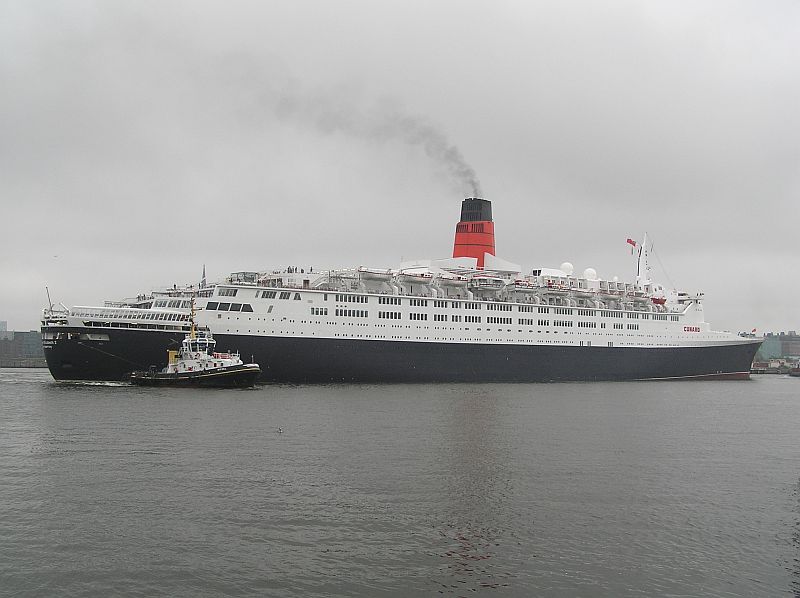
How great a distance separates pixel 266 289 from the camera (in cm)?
5028

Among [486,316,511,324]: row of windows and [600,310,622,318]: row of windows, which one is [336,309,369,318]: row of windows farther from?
[600,310,622,318]: row of windows

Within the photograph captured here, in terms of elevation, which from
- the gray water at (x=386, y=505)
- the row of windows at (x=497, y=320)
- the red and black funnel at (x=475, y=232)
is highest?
the red and black funnel at (x=475, y=232)

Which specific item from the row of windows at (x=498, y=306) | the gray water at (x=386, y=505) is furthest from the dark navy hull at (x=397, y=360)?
the gray water at (x=386, y=505)

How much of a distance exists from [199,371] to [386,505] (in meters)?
29.4

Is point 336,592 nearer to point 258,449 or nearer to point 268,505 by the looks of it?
point 268,505

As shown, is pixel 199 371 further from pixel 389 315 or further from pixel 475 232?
pixel 475 232

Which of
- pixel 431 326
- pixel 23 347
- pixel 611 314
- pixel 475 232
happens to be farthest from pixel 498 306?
pixel 23 347

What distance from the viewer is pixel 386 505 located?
18.5 metres

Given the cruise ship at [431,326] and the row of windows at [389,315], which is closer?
the cruise ship at [431,326]

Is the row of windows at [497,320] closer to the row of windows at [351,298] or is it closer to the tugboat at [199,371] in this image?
the row of windows at [351,298]

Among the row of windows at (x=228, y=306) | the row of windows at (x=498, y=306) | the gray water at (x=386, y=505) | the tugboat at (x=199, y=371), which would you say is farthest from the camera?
the row of windows at (x=498, y=306)

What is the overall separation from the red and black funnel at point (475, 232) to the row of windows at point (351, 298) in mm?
15256

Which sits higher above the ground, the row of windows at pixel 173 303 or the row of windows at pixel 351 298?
the row of windows at pixel 351 298

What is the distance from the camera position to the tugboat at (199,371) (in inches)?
1785
